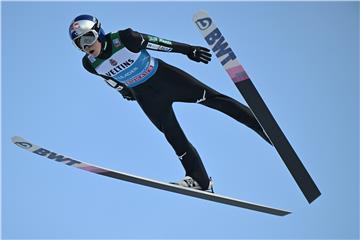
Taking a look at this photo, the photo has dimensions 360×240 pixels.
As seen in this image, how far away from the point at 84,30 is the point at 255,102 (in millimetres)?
1891

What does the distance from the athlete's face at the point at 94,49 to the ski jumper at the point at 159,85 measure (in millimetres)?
62

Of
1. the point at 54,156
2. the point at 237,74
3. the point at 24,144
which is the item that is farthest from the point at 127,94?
the point at 237,74

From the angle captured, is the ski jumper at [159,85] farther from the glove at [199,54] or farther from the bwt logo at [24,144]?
the bwt logo at [24,144]

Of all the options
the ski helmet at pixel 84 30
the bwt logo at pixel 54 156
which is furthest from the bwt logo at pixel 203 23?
the bwt logo at pixel 54 156

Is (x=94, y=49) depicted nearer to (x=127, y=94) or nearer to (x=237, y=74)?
(x=127, y=94)

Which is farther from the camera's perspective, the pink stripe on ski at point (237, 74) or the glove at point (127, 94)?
the glove at point (127, 94)

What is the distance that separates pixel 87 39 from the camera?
6.84m

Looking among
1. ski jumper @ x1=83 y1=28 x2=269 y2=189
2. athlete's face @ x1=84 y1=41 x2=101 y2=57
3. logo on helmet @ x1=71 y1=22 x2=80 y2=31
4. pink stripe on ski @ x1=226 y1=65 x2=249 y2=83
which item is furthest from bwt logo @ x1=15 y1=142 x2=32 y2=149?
pink stripe on ski @ x1=226 y1=65 x2=249 y2=83

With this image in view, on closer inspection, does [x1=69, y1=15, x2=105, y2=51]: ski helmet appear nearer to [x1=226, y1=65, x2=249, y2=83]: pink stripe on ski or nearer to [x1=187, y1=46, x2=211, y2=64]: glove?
[x1=187, y1=46, x2=211, y2=64]: glove

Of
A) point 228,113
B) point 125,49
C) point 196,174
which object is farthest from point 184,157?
point 125,49

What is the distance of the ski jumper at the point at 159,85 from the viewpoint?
7008mm

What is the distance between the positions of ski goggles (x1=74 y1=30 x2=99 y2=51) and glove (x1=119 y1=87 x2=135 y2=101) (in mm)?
936

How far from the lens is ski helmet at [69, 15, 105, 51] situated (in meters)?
6.80

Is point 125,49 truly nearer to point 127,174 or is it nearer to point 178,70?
point 178,70
